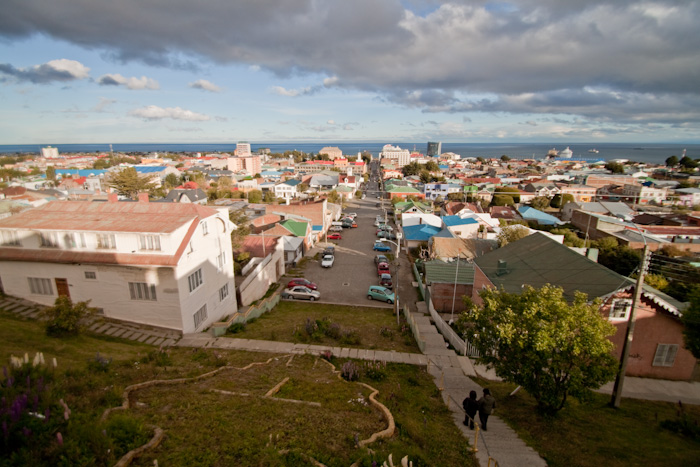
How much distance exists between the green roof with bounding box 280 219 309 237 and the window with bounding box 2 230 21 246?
83.7 feet

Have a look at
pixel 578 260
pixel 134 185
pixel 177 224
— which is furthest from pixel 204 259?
pixel 134 185

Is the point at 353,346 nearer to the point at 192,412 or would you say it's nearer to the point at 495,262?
the point at 192,412

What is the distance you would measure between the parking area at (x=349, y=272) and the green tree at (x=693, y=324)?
57.1 feet

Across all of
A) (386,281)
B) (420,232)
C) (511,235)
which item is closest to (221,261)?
(386,281)

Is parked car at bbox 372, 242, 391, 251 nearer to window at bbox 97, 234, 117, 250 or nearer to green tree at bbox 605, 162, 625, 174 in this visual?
window at bbox 97, 234, 117, 250

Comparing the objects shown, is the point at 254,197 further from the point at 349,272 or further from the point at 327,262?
the point at 349,272

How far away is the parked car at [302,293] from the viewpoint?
90.9 feet

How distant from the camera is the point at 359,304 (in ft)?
90.2

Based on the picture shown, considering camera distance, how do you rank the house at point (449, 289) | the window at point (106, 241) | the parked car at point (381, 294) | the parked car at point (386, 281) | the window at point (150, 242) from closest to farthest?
1. the window at point (150, 242)
2. the window at point (106, 241)
3. the house at point (449, 289)
4. the parked car at point (381, 294)
5. the parked car at point (386, 281)

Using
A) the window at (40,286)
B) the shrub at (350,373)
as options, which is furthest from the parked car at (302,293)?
the window at (40,286)

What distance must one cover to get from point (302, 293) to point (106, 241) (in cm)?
1446

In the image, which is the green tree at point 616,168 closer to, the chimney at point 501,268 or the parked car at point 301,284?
the chimney at point 501,268

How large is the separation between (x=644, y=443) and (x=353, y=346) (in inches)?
470

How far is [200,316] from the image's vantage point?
18.8 m
